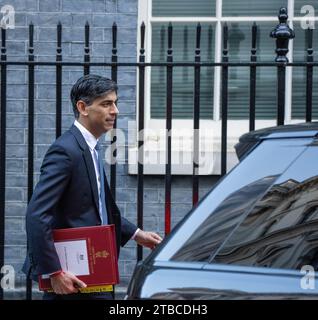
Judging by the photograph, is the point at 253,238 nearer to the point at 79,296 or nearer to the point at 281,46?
the point at 79,296

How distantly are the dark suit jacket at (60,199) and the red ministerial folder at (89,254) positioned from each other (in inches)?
3.0

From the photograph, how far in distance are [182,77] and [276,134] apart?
4.92 meters

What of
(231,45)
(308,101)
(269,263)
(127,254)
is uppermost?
(231,45)

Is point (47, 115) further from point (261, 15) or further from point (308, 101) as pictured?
point (308, 101)

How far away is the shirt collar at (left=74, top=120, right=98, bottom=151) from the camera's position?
5.35 metres

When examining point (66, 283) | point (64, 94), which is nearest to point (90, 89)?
point (66, 283)

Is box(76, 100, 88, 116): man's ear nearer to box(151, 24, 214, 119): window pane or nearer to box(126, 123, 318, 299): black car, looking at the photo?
box(126, 123, 318, 299): black car

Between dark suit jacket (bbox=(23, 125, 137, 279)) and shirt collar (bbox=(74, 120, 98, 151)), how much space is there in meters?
0.03

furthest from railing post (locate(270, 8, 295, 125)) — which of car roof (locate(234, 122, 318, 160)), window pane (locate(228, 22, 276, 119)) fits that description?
window pane (locate(228, 22, 276, 119))

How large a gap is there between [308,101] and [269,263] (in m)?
2.76

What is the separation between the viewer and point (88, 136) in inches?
211

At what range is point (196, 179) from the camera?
6121 millimetres

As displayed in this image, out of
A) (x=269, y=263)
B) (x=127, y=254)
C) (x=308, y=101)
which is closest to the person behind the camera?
(x=269, y=263)
